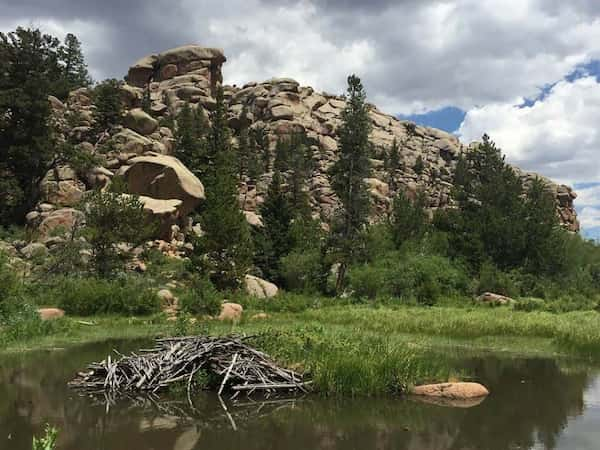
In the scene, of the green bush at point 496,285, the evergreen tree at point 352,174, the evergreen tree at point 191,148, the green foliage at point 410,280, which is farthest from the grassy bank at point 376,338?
the evergreen tree at point 191,148

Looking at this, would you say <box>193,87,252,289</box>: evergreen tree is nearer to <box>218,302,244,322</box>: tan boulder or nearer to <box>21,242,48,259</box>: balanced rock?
<box>218,302,244,322</box>: tan boulder

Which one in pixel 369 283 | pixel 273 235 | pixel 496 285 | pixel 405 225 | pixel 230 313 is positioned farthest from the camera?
pixel 405 225

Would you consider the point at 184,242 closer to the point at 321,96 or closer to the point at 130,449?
the point at 130,449

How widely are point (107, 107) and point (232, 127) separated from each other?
3913 centimetres

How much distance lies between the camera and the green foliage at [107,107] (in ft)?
217

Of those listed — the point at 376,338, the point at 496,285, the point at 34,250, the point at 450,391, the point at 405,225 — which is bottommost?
the point at 450,391

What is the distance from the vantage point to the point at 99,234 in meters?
39.1

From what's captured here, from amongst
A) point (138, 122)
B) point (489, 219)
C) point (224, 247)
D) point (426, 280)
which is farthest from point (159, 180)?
point (489, 219)

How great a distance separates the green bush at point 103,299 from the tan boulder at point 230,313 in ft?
14.4

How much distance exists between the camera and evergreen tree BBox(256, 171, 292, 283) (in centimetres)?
5166

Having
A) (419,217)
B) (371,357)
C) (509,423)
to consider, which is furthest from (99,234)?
(419,217)

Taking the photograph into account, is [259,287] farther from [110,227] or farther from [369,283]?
[110,227]

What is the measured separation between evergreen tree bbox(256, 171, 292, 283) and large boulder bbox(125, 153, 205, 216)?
330 inches

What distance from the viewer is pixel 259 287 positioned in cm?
4584
